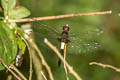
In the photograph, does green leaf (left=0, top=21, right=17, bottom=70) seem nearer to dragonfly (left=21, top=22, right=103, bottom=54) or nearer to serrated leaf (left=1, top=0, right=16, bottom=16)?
serrated leaf (left=1, top=0, right=16, bottom=16)

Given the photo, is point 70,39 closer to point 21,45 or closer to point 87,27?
point 21,45

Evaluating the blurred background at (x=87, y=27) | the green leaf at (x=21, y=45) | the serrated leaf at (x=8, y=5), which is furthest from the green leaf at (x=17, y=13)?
the blurred background at (x=87, y=27)

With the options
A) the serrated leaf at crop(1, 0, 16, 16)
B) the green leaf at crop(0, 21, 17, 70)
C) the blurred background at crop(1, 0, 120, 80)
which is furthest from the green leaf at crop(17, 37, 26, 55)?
the blurred background at crop(1, 0, 120, 80)

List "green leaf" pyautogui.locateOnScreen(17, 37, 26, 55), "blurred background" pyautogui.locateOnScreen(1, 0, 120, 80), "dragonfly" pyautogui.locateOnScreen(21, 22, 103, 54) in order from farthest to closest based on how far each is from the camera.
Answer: "blurred background" pyautogui.locateOnScreen(1, 0, 120, 80)
"dragonfly" pyautogui.locateOnScreen(21, 22, 103, 54)
"green leaf" pyautogui.locateOnScreen(17, 37, 26, 55)

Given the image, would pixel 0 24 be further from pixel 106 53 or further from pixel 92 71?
pixel 106 53

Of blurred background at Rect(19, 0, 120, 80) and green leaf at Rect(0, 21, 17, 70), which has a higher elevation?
green leaf at Rect(0, 21, 17, 70)

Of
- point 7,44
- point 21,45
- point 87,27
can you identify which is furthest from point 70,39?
point 87,27

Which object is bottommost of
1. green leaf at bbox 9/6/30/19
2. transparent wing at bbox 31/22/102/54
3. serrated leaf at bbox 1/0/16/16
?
transparent wing at bbox 31/22/102/54

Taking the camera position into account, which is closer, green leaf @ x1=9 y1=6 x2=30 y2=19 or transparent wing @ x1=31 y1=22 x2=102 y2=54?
green leaf @ x1=9 y1=6 x2=30 y2=19

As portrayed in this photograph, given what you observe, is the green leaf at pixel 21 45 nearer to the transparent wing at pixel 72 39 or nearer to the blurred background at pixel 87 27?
the transparent wing at pixel 72 39
